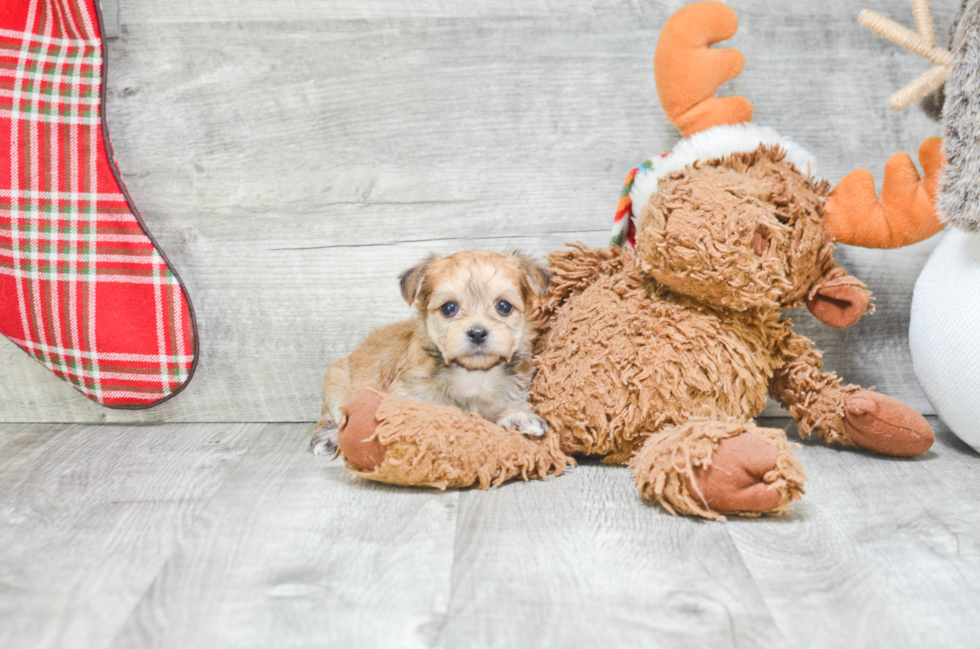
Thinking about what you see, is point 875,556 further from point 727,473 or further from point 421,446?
point 421,446

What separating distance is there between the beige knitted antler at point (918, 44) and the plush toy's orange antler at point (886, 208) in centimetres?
16

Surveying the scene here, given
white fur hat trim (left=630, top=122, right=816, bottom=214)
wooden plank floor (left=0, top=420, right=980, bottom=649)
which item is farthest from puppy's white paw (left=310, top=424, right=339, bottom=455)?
white fur hat trim (left=630, top=122, right=816, bottom=214)

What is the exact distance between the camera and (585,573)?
1.46m

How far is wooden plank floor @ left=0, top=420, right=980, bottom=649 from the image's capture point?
1.28 meters

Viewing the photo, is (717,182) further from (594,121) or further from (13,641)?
(13,641)

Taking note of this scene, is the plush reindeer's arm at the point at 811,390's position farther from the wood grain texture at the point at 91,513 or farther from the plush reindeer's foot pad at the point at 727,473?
the wood grain texture at the point at 91,513

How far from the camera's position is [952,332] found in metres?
2.00

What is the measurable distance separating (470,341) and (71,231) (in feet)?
4.29

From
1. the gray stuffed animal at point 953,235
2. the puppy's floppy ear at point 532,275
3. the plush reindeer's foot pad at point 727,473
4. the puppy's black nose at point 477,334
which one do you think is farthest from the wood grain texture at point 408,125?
the plush reindeer's foot pad at point 727,473

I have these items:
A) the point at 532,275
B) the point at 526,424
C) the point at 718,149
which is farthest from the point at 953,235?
the point at 526,424

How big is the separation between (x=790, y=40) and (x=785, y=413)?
1.21 metres

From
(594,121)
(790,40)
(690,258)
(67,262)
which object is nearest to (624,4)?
(594,121)

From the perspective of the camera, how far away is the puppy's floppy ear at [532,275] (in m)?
2.20

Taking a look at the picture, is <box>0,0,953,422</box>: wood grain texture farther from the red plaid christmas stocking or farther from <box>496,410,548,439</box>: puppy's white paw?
<box>496,410,548,439</box>: puppy's white paw
